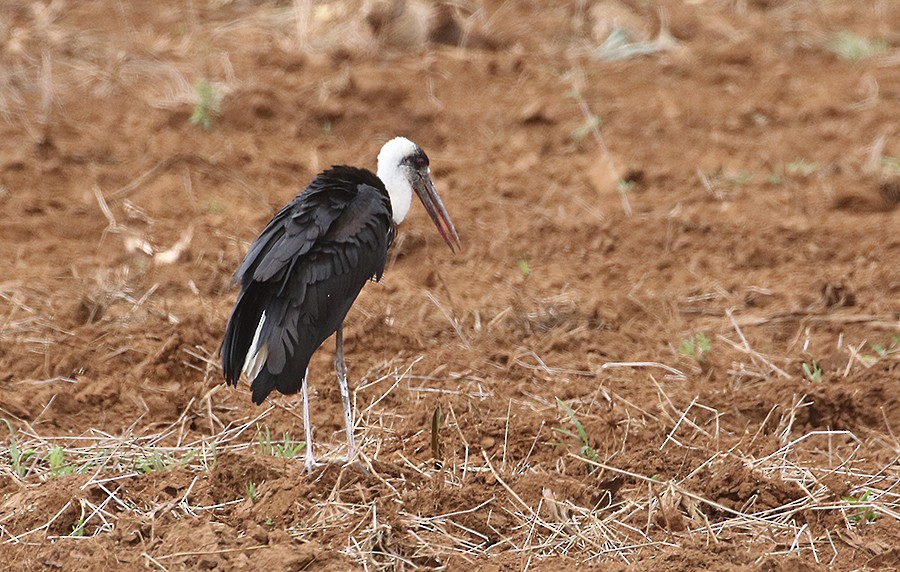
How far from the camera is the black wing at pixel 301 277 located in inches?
159

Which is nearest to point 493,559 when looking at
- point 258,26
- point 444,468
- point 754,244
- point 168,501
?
point 444,468

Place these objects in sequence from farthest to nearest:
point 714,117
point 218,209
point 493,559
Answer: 1. point 714,117
2. point 218,209
3. point 493,559

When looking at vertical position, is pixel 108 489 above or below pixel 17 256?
above

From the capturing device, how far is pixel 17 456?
4301mm

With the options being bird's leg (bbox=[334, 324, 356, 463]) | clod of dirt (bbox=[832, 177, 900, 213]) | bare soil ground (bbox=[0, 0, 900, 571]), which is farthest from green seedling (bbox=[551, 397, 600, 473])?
clod of dirt (bbox=[832, 177, 900, 213])

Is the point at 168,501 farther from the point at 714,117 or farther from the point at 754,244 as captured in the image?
the point at 714,117

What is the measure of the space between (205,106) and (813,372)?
4851 mm

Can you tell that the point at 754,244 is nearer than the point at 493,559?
No

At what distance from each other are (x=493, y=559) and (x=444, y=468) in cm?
54

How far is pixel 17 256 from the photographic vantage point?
651 cm

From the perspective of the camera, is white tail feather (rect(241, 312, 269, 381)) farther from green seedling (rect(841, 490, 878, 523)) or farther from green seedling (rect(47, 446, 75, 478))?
green seedling (rect(841, 490, 878, 523))

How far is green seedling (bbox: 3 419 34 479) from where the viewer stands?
13.9ft

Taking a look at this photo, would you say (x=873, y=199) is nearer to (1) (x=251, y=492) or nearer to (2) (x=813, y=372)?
(2) (x=813, y=372)

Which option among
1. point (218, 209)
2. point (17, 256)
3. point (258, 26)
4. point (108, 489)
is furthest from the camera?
point (258, 26)
